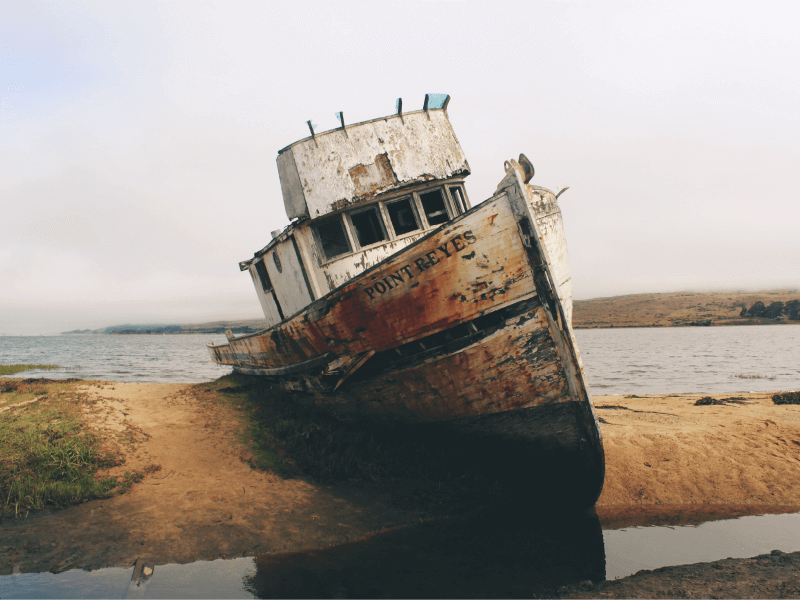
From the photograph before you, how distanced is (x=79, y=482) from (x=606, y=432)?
23.6 feet

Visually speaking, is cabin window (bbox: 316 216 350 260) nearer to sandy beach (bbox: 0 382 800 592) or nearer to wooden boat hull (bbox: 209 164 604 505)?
wooden boat hull (bbox: 209 164 604 505)

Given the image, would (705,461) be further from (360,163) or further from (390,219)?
(360,163)

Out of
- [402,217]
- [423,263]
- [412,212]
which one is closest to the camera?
[423,263]

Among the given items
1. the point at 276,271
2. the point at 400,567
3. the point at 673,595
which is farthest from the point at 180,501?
the point at 673,595

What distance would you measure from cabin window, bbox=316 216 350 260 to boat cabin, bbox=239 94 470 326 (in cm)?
2

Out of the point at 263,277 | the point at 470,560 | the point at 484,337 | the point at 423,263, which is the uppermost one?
the point at 263,277

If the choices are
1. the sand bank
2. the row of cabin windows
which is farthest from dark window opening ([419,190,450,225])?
the sand bank

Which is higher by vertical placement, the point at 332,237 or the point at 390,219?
the point at 332,237

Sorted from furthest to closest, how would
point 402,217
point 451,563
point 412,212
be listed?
point 402,217 < point 412,212 < point 451,563

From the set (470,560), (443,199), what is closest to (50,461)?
(470,560)

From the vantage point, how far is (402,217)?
265 inches

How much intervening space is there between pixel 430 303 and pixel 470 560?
249 cm

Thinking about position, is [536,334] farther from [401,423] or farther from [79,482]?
[79,482]

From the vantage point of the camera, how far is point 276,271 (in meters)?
7.84
